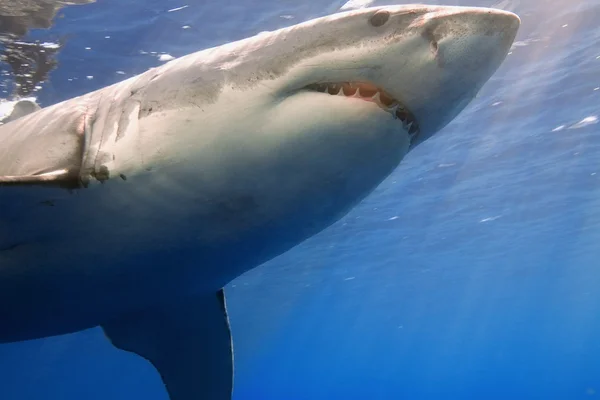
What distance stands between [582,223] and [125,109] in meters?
33.5

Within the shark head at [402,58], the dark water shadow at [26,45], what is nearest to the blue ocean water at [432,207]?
the dark water shadow at [26,45]

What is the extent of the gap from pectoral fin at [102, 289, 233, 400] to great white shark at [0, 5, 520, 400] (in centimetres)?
101

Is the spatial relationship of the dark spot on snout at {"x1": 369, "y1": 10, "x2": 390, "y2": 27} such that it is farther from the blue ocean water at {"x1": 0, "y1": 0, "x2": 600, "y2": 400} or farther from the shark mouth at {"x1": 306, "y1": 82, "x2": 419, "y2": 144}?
the blue ocean water at {"x1": 0, "y1": 0, "x2": 600, "y2": 400}

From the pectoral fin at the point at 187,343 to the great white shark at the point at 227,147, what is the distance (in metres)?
1.01

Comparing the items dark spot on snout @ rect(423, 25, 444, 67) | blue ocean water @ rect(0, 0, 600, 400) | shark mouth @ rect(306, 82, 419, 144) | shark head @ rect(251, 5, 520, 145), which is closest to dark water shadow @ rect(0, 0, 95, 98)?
blue ocean water @ rect(0, 0, 600, 400)

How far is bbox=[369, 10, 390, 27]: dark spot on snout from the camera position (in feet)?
7.77

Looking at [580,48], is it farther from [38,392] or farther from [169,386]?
[38,392]

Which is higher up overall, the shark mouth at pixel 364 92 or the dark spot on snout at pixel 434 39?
the dark spot on snout at pixel 434 39

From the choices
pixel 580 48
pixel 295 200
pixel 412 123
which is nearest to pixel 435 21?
pixel 412 123

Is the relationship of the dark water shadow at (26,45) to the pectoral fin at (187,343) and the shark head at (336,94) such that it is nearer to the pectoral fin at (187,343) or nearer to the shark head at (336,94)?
the pectoral fin at (187,343)

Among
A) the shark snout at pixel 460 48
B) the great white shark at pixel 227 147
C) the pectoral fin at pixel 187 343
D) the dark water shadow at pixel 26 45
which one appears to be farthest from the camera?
the dark water shadow at pixel 26 45

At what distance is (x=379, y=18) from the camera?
239 centimetres

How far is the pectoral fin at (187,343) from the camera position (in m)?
4.56

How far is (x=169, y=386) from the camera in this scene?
496cm
